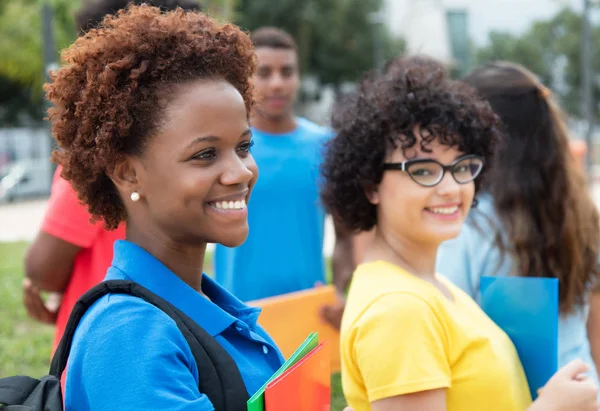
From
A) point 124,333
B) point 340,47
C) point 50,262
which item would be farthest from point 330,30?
point 124,333

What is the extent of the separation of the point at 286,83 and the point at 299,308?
1.37 meters

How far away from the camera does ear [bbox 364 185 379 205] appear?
2.11 metres

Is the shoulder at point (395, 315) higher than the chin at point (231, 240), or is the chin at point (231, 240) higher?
the chin at point (231, 240)

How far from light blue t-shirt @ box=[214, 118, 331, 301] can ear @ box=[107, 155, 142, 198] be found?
1.96m

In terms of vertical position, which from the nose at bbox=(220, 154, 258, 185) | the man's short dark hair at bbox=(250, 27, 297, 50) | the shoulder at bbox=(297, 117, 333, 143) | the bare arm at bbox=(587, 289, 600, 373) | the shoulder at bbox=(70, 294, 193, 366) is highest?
the man's short dark hair at bbox=(250, 27, 297, 50)

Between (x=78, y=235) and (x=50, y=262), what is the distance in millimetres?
152

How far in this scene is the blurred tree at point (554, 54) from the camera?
33656 millimetres

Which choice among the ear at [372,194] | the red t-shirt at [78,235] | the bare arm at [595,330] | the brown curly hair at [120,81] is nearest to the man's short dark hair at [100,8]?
the red t-shirt at [78,235]

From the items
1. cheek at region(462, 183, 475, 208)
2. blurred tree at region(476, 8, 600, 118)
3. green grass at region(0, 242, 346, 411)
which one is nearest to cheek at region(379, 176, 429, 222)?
cheek at region(462, 183, 475, 208)

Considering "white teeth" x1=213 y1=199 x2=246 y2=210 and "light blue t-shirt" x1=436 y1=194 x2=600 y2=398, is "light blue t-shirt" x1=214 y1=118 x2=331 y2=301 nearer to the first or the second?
"light blue t-shirt" x1=436 y1=194 x2=600 y2=398

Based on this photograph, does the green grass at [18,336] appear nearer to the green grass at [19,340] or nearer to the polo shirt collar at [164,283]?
the green grass at [19,340]

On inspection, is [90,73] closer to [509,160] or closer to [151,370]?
[151,370]

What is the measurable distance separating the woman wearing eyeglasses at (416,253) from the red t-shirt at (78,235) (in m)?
0.71

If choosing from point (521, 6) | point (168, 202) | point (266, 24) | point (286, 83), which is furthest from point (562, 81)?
point (168, 202)
